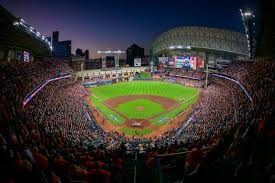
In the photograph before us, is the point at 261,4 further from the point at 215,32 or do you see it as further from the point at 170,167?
the point at 215,32

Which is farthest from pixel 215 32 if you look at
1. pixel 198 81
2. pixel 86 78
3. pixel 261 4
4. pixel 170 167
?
pixel 170 167

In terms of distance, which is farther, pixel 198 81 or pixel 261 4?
pixel 198 81

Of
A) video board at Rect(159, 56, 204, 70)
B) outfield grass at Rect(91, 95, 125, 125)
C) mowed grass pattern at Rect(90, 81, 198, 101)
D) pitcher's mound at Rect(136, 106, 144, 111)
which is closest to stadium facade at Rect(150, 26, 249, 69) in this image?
video board at Rect(159, 56, 204, 70)

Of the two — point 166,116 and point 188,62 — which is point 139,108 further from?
point 188,62

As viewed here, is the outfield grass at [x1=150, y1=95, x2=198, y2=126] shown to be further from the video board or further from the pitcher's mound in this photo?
the video board

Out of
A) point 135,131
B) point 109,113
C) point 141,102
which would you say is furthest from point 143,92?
point 135,131

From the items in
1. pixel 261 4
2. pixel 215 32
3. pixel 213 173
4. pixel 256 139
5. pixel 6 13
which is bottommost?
pixel 213 173

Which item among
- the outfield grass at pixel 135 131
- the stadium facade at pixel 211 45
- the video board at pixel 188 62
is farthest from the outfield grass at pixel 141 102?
the stadium facade at pixel 211 45

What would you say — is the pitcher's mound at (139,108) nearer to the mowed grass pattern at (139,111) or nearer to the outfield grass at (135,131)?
the mowed grass pattern at (139,111)
